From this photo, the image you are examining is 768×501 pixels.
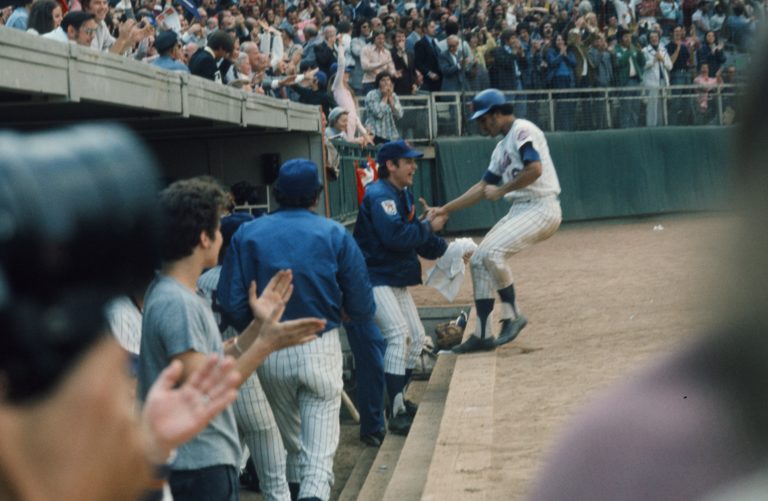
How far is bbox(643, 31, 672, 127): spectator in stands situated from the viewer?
2523 centimetres

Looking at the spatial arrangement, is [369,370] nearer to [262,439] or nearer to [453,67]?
[262,439]

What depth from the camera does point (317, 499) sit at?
6.58m

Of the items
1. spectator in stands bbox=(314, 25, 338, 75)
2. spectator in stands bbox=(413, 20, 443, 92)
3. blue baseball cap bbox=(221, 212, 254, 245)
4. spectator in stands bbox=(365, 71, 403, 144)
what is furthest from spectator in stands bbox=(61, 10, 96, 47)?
spectator in stands bbox=(413, 20, 443, 92)

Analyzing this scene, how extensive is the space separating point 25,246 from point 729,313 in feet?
1.73

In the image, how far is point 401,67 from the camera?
22516 millimetres

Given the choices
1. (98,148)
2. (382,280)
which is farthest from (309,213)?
(98,148)

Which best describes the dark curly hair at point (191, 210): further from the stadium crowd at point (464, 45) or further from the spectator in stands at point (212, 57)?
the stadium crowd at point (464, 45)

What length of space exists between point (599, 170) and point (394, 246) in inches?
655

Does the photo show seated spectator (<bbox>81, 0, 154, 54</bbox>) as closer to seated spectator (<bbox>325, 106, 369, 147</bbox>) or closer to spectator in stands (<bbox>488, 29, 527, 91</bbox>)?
seated spectator (<bbox>325, 106, 369, 147</bbox>)

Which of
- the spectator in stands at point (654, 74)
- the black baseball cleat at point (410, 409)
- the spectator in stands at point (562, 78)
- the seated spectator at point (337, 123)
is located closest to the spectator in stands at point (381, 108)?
the seated spectator at point (337, 123)

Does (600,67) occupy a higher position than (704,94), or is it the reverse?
(600,67)

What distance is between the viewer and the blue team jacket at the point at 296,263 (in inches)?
272

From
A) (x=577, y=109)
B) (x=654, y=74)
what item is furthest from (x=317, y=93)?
(x=654, y=74)

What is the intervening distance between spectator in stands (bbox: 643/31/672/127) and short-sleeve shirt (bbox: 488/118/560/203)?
16247mm
